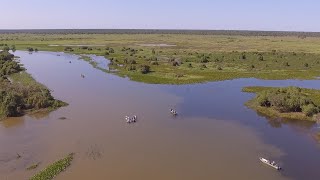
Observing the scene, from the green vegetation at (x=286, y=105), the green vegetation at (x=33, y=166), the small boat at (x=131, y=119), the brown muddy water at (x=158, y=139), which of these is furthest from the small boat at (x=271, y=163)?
the green vegetation at (x=33, y=166)

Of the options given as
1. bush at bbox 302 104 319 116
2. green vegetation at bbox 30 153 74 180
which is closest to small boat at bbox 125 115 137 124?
green vegetation at bbox 30 153 74 180

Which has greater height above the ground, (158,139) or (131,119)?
(131,119)

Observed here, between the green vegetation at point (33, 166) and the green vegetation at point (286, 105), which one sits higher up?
the green vegetation at point (286, 105)

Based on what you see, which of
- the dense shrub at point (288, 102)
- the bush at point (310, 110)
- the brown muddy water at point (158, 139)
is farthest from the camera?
the dense shrub at point (288, 102)

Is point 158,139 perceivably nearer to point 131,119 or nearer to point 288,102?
point 131,119

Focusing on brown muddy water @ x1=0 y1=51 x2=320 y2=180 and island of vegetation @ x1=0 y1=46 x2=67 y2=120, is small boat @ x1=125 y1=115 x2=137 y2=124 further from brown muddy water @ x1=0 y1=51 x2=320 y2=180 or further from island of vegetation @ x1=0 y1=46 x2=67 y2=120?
island of vegetation @ x1=0 y1=46 x2=67 y2=120

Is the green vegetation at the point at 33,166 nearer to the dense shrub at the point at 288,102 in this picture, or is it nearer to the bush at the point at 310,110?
the dense shrub at the point at 288,102

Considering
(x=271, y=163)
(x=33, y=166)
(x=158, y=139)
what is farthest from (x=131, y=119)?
(x=271, y=163)
